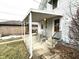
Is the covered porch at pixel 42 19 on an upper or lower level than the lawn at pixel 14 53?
upper

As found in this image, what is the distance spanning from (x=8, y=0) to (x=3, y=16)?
2161cm

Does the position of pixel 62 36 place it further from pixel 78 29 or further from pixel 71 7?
pixel 78 29

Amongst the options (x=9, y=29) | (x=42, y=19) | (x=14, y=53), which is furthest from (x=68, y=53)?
→ (x=9, y=29)

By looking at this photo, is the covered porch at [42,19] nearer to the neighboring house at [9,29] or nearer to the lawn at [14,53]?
the lawn at [14,53]

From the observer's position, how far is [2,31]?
21.6 meters

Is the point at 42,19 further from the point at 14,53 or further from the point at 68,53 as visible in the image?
the point at 68,53

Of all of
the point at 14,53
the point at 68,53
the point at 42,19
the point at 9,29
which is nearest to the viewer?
the point at 68,53

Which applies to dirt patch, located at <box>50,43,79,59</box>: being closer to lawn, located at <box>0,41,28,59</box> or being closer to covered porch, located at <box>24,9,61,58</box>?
covered porch, located at <box>24,9,61,58</box>

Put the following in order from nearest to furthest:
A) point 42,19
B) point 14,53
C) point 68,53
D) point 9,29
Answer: point 68,53
point 14,53
point 42,19
point 9,29

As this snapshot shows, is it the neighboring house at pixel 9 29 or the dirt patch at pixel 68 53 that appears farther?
the neighboring house at pixel 9 29

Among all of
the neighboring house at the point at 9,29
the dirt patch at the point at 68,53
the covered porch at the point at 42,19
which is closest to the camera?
the dirt patch at the point at 68,53

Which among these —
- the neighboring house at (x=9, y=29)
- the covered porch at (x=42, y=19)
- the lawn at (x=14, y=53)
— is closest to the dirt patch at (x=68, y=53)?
the covered porch at (x=42, y=19)

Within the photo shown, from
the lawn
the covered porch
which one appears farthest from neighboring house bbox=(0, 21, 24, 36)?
the lawn

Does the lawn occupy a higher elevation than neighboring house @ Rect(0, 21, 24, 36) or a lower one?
lower
